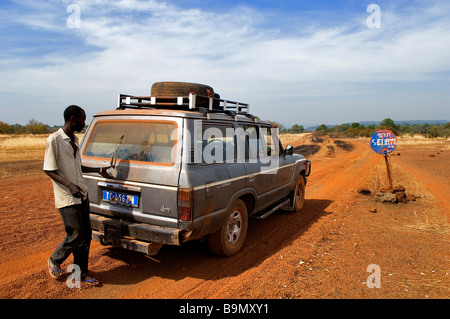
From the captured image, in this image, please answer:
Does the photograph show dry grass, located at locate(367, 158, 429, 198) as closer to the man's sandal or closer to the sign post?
the sign post

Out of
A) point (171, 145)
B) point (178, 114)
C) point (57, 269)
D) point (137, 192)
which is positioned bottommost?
point (57, 269)

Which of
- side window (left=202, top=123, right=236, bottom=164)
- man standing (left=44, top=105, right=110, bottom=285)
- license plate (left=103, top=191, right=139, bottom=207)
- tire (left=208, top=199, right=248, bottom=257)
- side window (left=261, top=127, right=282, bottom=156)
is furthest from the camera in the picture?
side window (left=261, top=127, right=282, bottom=156)

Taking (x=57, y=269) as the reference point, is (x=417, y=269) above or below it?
below

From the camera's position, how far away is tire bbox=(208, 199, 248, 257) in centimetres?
418

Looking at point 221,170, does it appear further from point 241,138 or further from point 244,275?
point 244,275

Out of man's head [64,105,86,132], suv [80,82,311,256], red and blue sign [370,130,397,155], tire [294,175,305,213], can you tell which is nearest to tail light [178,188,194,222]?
suv [80,82,311,256]

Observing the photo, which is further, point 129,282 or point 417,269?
point 417,269

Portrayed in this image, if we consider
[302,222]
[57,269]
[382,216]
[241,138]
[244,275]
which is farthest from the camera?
[382,216]

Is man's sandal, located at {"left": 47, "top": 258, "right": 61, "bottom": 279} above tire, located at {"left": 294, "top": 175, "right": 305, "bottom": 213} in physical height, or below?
below

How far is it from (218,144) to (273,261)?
1852 mm

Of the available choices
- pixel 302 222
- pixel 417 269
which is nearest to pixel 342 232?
pixel 302 222
